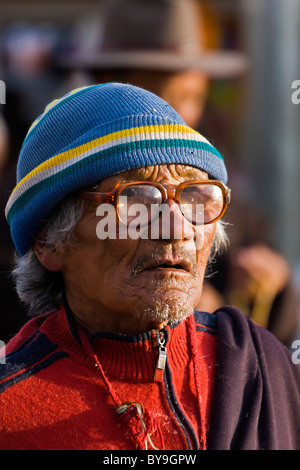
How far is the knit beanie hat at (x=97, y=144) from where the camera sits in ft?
8.24

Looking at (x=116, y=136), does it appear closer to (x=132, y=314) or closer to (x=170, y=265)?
(x=170, y=265)

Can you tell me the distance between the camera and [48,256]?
2.76 meters

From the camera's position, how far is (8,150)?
5.21 metres

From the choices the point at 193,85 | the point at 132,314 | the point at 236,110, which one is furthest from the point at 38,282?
the point at 236,110

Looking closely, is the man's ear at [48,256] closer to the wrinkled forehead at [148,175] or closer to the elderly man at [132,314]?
the elderly man at [132,314]

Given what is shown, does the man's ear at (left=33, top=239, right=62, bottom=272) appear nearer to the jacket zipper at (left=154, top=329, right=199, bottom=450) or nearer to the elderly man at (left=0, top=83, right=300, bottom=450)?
the elderly man at (left=0, top=83, right=300, bottom=450)

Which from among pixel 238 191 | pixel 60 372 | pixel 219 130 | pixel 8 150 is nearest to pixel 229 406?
pixel 60 372

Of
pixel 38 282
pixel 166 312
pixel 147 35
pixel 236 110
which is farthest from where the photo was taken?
pixel 236 110

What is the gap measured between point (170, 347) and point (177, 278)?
0.26 metres

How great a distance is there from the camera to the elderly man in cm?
245

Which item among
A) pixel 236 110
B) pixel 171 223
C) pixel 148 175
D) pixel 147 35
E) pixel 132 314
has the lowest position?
pixel 132 314

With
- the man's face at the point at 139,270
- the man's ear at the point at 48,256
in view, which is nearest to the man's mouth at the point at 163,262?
the man's face at the point at 139,270

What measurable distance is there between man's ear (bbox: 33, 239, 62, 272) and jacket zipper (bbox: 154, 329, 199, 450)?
47 cm

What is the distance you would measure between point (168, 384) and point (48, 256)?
25.0 inches
